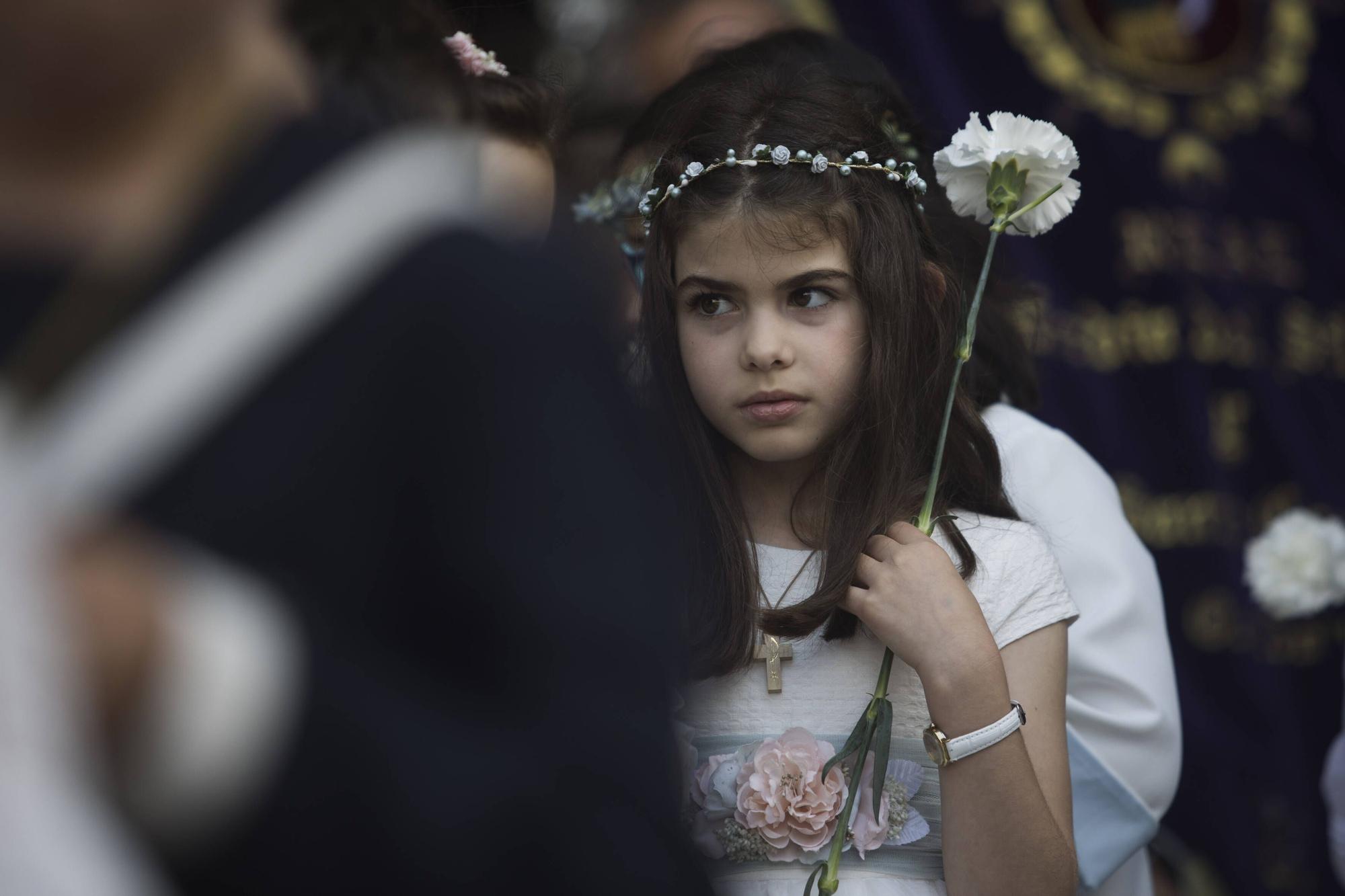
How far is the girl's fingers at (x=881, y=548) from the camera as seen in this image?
4.83ft

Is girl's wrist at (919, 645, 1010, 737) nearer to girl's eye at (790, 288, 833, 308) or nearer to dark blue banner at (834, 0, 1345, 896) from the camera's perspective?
girl's eye at (790, 288, 833, 308)

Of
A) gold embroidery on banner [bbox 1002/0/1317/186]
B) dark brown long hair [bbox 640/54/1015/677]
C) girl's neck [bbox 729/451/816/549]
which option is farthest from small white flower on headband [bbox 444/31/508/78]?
gold embroidery on banner [bbox 1002/0/1317/186]

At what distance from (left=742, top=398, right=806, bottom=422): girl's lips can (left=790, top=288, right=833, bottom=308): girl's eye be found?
114 millimetres

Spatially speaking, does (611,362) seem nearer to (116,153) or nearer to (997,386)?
(116,153)

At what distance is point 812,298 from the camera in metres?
1.55

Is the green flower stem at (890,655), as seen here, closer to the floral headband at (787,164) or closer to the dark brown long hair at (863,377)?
the dark brown long hair at (863,377)

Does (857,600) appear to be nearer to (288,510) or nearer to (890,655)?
(890,655)

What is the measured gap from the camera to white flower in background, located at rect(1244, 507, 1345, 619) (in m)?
3.03

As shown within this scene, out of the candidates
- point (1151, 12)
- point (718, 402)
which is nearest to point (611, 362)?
point (718, 402)

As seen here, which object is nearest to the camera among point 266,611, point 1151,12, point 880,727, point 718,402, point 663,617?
point 266,611

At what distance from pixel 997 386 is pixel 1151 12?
1699mm

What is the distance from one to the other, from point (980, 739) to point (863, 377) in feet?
1.44

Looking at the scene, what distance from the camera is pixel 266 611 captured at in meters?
0.61

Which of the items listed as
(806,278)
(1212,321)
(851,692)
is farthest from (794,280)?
(1212,321)
